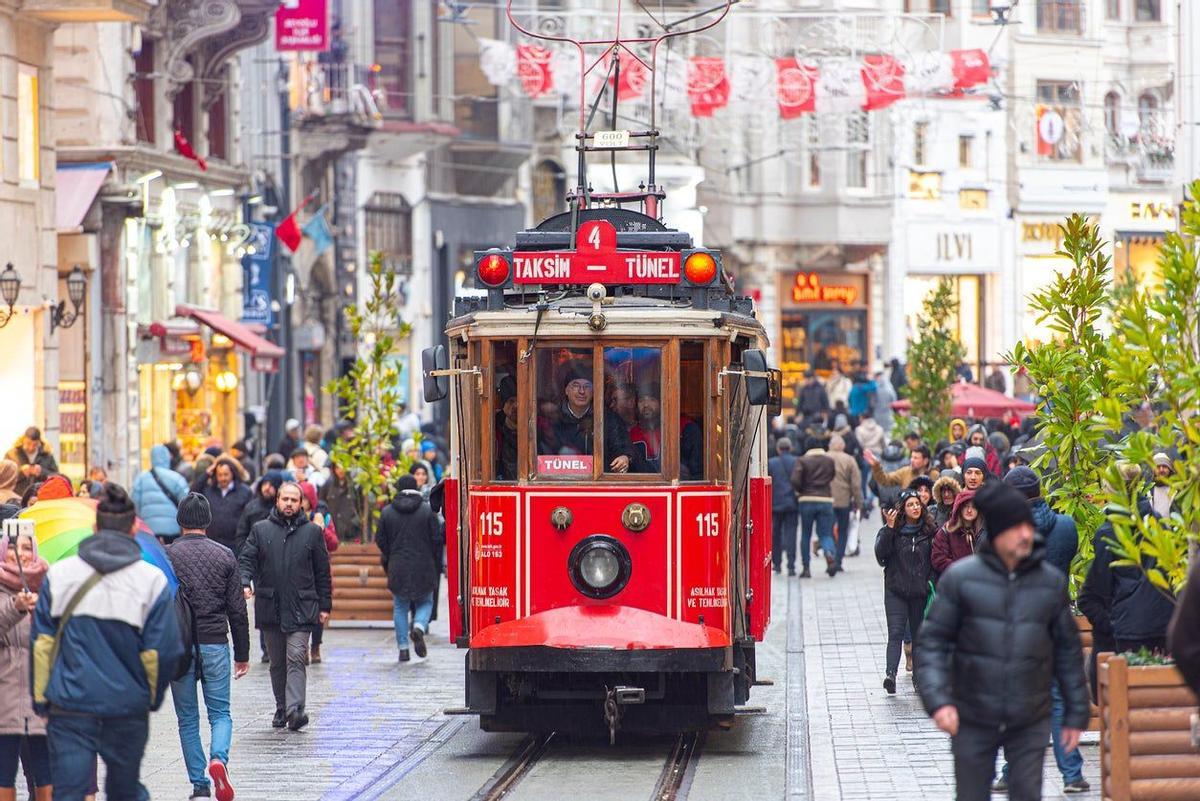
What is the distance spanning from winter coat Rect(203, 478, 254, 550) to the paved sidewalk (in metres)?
5.03

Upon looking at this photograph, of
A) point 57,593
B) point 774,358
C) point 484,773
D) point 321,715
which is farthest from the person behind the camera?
point 774,358

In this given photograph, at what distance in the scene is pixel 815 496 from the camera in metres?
26.8

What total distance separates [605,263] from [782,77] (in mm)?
23004

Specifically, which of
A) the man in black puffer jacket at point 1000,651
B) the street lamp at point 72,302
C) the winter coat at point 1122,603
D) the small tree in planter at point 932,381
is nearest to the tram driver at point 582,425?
the winter coat at point 1122,603

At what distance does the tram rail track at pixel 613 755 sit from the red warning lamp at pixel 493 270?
114 inches

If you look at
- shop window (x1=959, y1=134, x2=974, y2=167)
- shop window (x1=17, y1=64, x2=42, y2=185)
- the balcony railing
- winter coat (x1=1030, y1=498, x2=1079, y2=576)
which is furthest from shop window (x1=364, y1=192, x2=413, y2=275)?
winter coat (x1=1030, y1=498, x2=1079, y2=576)

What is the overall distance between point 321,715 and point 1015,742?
26.7 ft

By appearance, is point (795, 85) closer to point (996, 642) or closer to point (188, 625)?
point (188, 625)

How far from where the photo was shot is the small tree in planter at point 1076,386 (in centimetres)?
1386

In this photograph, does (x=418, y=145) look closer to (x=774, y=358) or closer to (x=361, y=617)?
(x=774, y=358)

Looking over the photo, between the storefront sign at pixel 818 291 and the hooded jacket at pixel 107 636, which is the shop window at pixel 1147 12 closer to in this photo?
the storefront sign at pixel 818 291

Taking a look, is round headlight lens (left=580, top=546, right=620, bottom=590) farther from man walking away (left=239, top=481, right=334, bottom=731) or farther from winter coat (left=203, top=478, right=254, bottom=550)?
winter coat (left=203, top=478, right=254, bottom=550)

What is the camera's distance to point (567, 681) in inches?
559

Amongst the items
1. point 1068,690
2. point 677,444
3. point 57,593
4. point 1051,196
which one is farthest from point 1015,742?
point 1051,196
